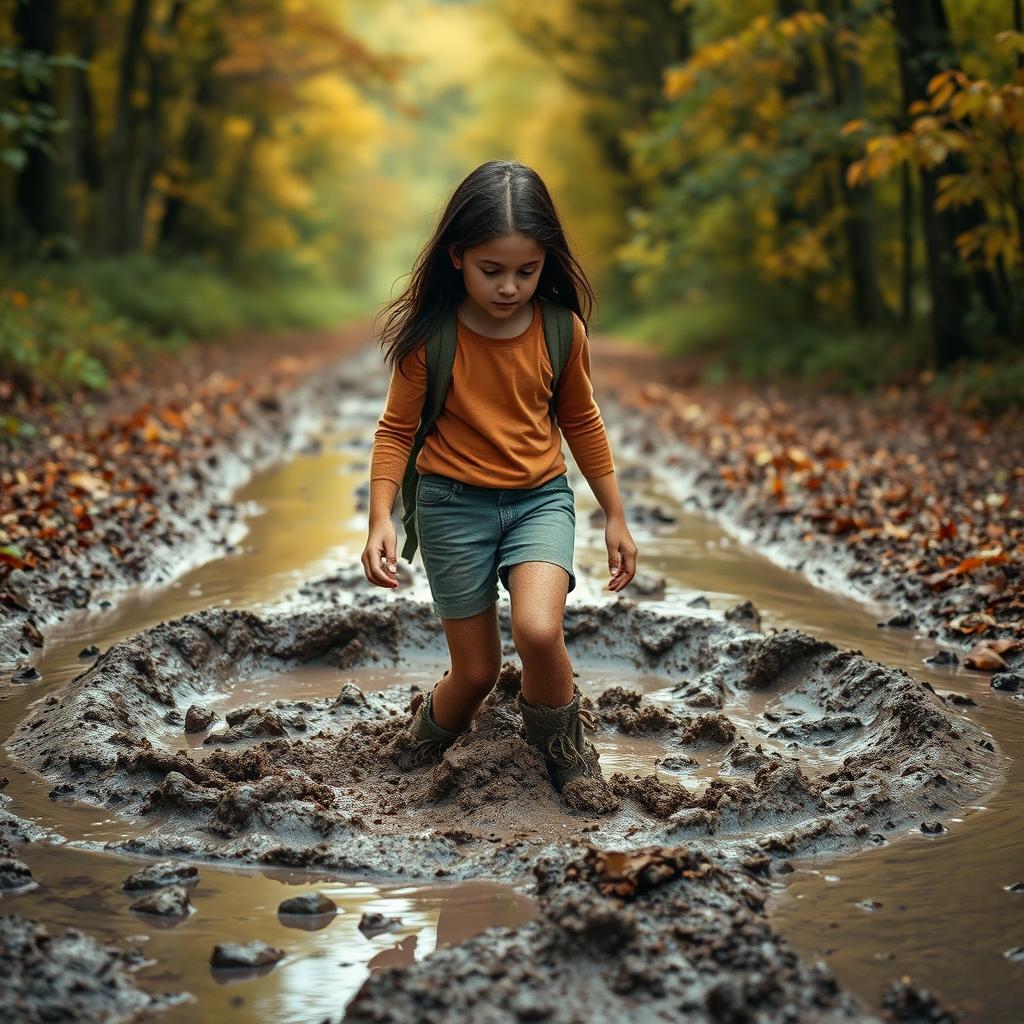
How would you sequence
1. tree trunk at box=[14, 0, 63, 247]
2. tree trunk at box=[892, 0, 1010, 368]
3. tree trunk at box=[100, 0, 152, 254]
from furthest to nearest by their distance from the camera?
tree trunk at box=[100, 0, 152, 254] < tree trunk at box=[14, 0, 63, 247] < tree trunk at box=[892, 0, 1010, 368]

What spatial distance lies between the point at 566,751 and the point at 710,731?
837 millimetres

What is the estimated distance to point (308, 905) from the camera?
3314 millimetres

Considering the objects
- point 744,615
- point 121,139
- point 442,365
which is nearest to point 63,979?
point 442,365

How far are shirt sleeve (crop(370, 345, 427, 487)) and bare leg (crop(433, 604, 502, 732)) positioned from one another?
1.62 ft

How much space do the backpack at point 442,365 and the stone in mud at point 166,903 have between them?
4.02ft

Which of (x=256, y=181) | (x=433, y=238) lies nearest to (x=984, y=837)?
(x=433, y=238)

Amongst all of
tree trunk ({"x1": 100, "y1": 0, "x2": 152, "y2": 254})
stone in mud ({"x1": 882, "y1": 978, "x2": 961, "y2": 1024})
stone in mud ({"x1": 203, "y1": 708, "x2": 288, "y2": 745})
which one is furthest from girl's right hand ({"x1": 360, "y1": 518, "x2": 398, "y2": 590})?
tree trunk ({"x1": 100, "y1": 0, "x2": 152, "y2": 254})

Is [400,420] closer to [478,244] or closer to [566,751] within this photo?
[478,244]

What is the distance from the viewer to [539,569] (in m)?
3.95

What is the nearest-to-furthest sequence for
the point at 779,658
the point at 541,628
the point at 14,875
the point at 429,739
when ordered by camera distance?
the point at 14,875 < the point at 541,628 < the point at 429,739 < the point at 779,658

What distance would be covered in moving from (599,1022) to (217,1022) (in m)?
0.78

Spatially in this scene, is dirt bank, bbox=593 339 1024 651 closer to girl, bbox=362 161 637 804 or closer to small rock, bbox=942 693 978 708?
small rock, bbox=942 693 978 708

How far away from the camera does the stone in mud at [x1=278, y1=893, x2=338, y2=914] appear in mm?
3311

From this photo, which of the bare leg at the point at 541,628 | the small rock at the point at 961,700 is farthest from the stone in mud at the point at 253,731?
the small rock at the point at 961,700
